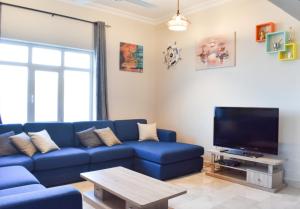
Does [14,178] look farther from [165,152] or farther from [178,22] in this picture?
[178,22]

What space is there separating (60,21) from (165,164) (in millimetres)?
3099

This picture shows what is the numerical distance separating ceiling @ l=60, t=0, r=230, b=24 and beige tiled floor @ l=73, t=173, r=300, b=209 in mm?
3110

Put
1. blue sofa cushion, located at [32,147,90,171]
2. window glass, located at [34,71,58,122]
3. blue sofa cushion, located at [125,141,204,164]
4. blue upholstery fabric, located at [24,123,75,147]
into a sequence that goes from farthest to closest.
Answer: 1. window glass, located at [34,71,58,122]
2. blue upholstery fabric, located at [24,123,75,147]
3. blue sofa cushion, located at [125,141,204,164]
4. blue sofa cushion, located at [32,147,90,171]

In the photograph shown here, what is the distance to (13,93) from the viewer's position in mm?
4301

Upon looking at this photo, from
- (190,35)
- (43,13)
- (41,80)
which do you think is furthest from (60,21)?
(190,35)

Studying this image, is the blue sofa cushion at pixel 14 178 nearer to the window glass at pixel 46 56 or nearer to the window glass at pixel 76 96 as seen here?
the window glass at pixel 76 96

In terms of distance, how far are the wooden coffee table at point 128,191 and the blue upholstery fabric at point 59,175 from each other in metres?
0.69

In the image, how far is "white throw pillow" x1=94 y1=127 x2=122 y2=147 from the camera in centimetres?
441

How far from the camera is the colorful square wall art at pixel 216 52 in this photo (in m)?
4.50

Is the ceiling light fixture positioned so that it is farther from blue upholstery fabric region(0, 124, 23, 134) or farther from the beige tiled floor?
blue upholstery fabric region(0, 124, 23, 134)

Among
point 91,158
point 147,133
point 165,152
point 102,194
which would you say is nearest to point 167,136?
point 147,133

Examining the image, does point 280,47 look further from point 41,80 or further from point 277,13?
point 41,80

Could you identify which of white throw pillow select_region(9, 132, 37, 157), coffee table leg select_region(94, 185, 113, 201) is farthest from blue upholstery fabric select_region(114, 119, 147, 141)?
coffee table leg select_region(94, 185, 113, 201)

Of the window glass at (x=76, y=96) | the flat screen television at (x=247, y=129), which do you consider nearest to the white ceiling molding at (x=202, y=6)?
the flat screen television at (x=247, y=129)
